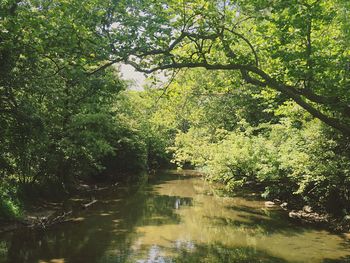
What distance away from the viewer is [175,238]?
15.9 metres

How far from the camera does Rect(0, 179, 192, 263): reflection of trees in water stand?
13.2 metres

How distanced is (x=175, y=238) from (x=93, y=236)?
3400 mm

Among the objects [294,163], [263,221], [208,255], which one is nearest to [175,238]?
[208,255]

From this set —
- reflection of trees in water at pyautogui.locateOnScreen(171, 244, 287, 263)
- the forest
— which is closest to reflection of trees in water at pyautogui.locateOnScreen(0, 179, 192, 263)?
reflection of trees in water at pyautogui.locateOnScreen(171, 244, 287, 263)

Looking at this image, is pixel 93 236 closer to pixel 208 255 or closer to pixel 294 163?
pixel 208 255

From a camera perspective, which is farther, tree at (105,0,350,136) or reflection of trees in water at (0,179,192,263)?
reflection of trees in water at (0,179,192,263)

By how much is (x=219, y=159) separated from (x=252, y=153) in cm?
194

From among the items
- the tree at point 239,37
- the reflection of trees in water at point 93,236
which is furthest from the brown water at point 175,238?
the tree at point 239,37

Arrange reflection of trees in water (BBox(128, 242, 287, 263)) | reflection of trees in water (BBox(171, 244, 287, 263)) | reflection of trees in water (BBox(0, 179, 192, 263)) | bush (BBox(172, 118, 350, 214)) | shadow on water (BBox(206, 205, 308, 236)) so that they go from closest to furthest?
reflection of trees in water (BBox(128, 242, 287, 263)), reflection of trees in water (BBox(171, 244, 287, 263)), reflection of trees in water (BBox(0, 179, 192, 263)), bush (BBox(172, 118, 350, 214)), shadow on water (BBox(206, 205, 308, 236))

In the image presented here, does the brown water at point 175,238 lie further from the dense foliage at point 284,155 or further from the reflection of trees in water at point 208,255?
the dense foliage at point 284,155

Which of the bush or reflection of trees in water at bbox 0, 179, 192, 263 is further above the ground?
the bush

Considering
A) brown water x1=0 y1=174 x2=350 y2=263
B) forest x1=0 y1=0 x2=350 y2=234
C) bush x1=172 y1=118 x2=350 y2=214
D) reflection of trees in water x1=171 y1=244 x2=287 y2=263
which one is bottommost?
reflection of trees in water x1=171 y1=244 x2=287 y2=263

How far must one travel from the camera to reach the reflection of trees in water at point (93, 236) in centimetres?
1321

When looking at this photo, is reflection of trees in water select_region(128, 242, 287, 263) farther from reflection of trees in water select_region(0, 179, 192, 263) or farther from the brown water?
reflection of trees in water select_region(0, 179, 192, 263)
